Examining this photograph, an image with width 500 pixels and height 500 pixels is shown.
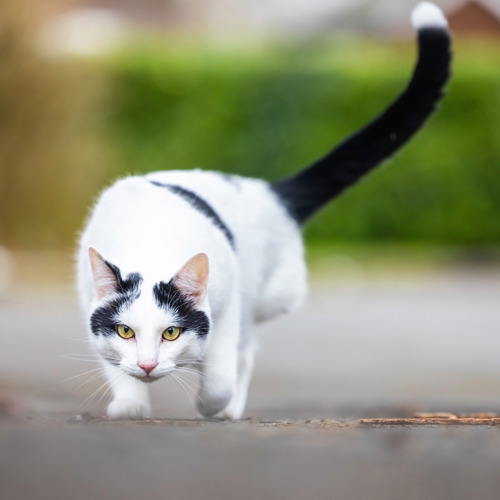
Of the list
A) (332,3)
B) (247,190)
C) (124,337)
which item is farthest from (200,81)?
(332,3)

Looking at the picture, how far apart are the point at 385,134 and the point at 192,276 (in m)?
1.70

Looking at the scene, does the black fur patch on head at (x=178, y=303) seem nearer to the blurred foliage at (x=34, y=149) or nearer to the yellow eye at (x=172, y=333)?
the yellow eye at (x=172, y=333)

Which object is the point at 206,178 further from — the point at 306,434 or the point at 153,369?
the point at 306,434

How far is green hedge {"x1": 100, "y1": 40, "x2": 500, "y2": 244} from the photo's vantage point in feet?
43.9

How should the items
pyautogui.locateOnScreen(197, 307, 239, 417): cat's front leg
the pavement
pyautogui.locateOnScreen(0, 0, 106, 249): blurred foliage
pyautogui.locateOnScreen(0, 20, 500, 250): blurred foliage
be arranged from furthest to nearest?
pyautogui.locateOnScreen(0, 20, 500, 250): blurred foliage, pyautogui.locateOnScreen(0, 0, 106, 249): blurred foliage, pyautogui.locateOnScreen(197, 307, 239, 417): cat's front leg, the pavement

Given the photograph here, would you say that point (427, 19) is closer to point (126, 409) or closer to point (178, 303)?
point (178, 303)

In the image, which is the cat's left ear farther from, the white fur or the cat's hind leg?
the cat's hind leg

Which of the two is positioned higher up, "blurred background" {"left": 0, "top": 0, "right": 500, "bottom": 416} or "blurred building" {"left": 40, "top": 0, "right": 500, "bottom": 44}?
"blurred building" {"left": 40, "top": 0, "right": 500, "bottom": 44}

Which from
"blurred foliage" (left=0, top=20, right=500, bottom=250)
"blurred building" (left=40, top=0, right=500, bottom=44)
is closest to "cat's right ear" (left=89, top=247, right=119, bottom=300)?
"blurred foliage" (left=0, top=20, right=500, bottom=250)

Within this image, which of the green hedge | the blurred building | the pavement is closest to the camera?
the pavement

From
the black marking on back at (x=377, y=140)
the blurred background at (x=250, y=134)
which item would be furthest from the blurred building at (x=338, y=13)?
the black marking on back at (x=377, y=140)

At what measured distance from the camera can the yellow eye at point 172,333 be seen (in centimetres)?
307

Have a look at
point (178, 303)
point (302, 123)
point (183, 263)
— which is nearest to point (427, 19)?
point (183, 263)

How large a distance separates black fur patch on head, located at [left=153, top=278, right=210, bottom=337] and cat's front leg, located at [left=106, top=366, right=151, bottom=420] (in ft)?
1.16
